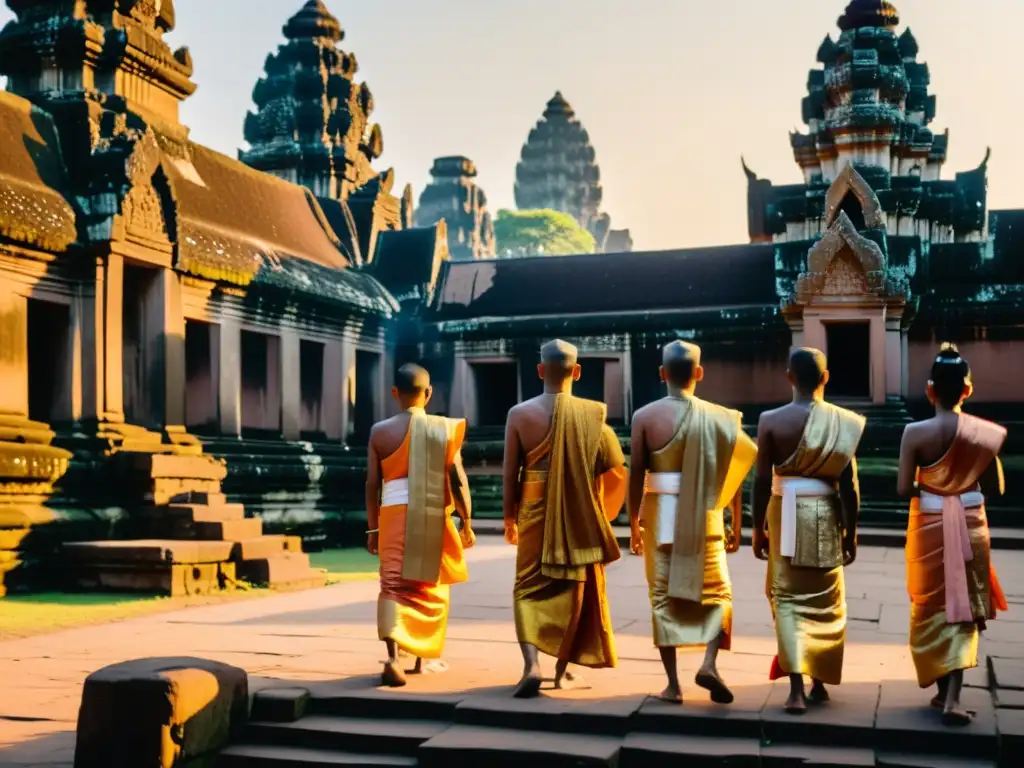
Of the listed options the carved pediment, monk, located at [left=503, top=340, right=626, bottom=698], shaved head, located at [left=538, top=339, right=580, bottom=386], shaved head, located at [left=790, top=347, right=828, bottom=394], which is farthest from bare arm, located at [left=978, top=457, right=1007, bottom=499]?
the carved pediment

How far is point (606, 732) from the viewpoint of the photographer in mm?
5207

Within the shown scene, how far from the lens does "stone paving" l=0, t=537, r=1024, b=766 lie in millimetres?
5785

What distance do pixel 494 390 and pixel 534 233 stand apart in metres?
39.7

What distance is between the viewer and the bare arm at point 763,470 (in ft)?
18.4

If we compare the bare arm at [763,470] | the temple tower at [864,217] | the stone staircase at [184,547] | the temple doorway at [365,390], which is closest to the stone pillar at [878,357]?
the temple tower at [864,217]

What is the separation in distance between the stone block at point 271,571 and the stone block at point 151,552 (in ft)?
0.74

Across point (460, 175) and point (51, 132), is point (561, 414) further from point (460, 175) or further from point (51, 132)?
point (460, 175)

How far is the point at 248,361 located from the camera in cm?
1748

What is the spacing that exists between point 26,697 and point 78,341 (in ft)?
23.8

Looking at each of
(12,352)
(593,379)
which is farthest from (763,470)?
(593,379)

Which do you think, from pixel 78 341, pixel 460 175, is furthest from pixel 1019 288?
pixel 460 175

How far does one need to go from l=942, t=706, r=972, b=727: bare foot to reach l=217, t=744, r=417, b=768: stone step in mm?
2105

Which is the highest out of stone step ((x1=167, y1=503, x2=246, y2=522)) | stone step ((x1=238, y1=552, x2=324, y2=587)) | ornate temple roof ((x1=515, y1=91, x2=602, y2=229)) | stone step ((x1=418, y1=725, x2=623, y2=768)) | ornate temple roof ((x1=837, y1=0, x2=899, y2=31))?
ornate temple roof ((x1=515, y1=91, x2=602, y2=229))

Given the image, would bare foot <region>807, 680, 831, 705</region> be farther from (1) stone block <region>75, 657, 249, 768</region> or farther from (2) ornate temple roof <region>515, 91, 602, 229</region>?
(2) ornate temple roof <region>515, 91, 602, 229</region>
